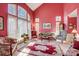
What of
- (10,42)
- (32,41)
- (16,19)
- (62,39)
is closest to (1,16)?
(16,19)

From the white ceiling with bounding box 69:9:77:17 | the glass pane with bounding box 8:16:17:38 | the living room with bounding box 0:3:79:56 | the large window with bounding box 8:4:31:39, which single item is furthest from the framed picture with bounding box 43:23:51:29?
the glass pane with bounding box 8:16:17:38

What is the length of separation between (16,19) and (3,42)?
557 millimetres

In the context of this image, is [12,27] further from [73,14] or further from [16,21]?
[73,14]

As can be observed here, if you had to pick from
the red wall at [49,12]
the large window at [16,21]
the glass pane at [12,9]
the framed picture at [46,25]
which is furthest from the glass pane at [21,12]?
the framed picture at [46,25]

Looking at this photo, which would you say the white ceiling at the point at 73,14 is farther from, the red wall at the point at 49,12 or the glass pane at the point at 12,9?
the glass pane at the point at 12,9

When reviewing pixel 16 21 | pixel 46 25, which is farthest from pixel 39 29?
pixel 16 21

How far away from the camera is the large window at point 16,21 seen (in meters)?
4.09

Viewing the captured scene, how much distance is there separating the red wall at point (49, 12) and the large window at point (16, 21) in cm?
28

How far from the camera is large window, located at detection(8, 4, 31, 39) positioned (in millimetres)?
4094

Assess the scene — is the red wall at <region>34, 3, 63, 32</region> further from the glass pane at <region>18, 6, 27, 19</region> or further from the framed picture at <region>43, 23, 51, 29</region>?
the glass pane at <region>18, 6, 27, 19</region>

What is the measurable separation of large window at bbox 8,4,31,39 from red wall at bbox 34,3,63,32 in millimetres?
282

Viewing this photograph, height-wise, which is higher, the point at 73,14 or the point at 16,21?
the point at 73,14

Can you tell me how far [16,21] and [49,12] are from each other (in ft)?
2.41

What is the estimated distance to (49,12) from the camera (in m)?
4.18
